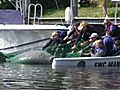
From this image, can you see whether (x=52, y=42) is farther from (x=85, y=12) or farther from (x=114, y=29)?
(x=85, y=12)

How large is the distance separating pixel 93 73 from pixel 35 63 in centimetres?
390

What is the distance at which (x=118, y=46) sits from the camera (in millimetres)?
23625

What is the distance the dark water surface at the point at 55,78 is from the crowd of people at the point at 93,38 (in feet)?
3.99

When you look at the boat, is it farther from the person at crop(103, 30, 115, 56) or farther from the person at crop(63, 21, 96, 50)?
the person at crop(103, 30, 115, 56)

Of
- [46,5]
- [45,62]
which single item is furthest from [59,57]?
[46,5]

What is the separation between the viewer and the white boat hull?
883 inches

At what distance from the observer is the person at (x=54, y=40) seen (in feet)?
80.4

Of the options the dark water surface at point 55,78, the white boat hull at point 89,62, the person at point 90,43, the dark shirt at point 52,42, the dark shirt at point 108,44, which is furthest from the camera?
the dark shirt at point 52,42

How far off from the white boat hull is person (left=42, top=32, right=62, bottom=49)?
216cm

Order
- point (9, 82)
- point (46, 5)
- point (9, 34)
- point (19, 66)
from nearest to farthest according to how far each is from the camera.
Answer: point (9, 82)
point (19, 66)
point (9, 34)
point (46, 5)

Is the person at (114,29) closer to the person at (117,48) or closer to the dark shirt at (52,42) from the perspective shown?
the person at (117,48)

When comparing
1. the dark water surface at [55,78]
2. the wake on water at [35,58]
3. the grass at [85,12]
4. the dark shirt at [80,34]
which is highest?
the dark shirt at [80,34]

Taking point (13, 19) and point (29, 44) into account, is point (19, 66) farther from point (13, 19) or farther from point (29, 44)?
point (13, 19)

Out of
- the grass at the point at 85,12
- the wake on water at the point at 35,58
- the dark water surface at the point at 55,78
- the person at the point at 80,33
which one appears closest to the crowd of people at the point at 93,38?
the person at the point at 80,33
